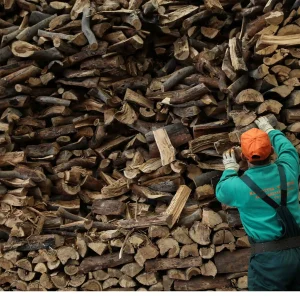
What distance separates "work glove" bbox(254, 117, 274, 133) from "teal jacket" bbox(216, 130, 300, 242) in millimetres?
384

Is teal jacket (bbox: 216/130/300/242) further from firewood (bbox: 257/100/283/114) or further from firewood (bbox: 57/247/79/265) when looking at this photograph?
firewood (bbox: 57/247/79/265)

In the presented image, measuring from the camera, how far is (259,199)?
116 inches

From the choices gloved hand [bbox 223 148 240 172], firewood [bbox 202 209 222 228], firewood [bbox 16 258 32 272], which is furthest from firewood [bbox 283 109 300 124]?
firewood [bbox 16 258 32 272]

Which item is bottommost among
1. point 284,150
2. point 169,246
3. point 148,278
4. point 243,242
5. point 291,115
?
point 148,278

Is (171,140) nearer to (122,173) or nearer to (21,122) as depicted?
(122,173)

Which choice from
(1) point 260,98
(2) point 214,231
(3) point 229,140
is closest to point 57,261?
(2) point 214,231

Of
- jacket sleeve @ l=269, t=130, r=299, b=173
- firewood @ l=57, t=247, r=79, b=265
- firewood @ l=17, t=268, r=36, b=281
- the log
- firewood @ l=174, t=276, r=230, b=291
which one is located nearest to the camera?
jacket sleeve @ l=269, t=130, r=299, b=173

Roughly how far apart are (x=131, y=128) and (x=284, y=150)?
184 cm

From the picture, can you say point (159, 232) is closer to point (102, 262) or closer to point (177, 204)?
point (177, 204)

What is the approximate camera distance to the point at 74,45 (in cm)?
467

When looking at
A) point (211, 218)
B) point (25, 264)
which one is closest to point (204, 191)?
point (211, 218)

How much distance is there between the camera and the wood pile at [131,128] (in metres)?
3.91

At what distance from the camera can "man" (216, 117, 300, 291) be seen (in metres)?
2.95

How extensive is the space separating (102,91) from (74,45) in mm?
519
